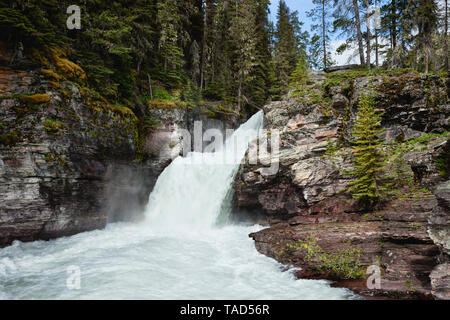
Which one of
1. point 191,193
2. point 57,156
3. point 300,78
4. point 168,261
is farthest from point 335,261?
point 57,156

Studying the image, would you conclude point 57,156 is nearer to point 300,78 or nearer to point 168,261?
point 168,261

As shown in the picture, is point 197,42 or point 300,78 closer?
point 300,78

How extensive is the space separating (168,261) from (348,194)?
26.6ft

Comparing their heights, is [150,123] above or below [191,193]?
above

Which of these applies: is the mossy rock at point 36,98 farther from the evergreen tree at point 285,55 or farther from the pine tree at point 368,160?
the evergreen tree at point 285,55

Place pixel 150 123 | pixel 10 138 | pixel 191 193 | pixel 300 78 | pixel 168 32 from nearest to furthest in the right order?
pixel 10 138, pixel 300 78, pixel 191 193, pixel 150 123, pixel 168 32

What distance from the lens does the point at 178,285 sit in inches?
271

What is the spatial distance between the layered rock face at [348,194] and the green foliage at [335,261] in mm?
32

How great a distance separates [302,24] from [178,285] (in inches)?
1643

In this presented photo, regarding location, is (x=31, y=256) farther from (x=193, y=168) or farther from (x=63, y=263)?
(x=193, y=168)

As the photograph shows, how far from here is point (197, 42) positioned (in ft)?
90.7

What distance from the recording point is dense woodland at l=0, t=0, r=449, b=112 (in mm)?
12680
